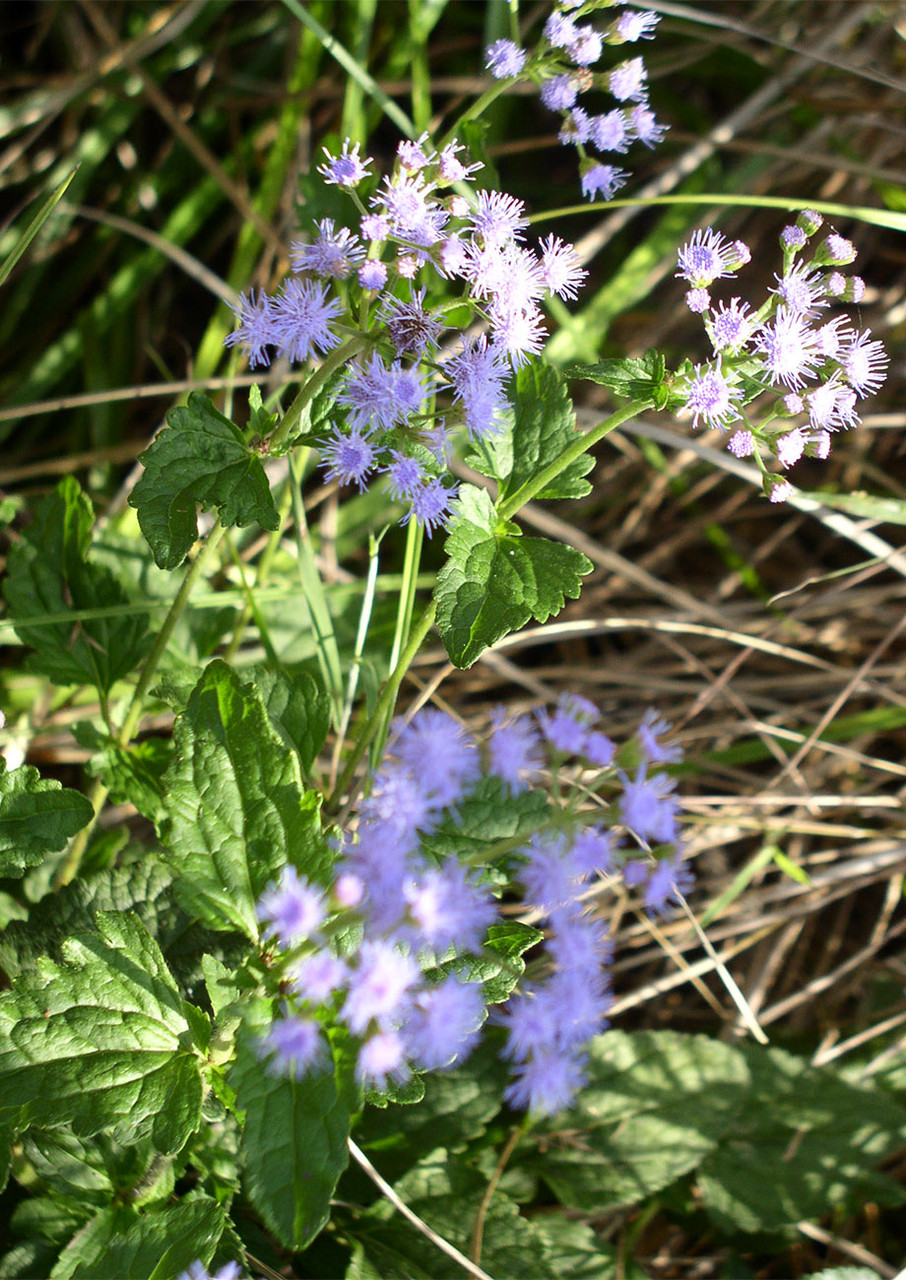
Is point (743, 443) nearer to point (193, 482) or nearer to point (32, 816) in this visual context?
point (193, 482)

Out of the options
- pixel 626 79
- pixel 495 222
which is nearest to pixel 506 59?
pixel 626 79

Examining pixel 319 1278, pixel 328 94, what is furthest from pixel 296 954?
pixel 328 94

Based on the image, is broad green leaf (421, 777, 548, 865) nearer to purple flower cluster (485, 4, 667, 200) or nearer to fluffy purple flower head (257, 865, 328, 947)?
fluffy purple flower head (257, 865, 328, 947)

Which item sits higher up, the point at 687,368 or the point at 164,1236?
the point at 687,368

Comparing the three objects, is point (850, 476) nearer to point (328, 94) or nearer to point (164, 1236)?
point (328, 94)

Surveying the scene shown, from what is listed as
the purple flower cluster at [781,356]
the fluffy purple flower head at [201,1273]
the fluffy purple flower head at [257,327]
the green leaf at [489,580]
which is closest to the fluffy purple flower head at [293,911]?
the green leaf at [489,580]

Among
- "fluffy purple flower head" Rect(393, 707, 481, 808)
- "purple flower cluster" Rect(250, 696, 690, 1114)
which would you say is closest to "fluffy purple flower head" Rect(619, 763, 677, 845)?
"purple flower cluster" Rect(250, 696, 690, 1114)
